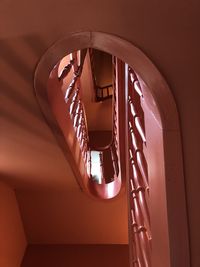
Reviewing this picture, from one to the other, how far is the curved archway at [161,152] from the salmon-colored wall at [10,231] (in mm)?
2677

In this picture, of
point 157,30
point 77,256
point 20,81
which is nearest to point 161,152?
point 157,30

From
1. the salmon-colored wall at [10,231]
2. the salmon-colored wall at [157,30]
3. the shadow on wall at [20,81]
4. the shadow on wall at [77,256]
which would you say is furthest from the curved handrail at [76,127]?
the shadow on wall at [77,256]

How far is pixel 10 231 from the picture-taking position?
144 inches

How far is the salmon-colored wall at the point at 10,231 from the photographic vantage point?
3387mm

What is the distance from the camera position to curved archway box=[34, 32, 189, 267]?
828 millimetres

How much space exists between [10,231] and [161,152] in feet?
10.4

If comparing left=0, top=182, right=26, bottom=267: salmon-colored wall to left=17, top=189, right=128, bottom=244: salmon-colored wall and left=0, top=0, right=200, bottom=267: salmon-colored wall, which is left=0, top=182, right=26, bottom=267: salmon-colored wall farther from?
left=0, top=0, right=200, bottom=267: salmon-colored wall

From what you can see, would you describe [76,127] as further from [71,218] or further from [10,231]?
[71,218]

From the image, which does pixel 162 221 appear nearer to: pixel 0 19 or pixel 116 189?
pixel 0 19

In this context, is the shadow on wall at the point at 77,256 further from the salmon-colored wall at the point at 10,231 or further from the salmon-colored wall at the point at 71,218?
the salmon-colored wall at the point at 10,231

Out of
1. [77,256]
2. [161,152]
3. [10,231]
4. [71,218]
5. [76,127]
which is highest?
[76,127]

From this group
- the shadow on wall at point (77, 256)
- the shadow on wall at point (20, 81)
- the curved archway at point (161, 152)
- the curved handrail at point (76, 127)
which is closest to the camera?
the curved archway at point (161, 152)

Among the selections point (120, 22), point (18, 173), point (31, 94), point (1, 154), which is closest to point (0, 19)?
point (120, 22)

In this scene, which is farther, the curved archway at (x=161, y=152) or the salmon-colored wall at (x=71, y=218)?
the salmon-colored wall at (x=71, y=218)
